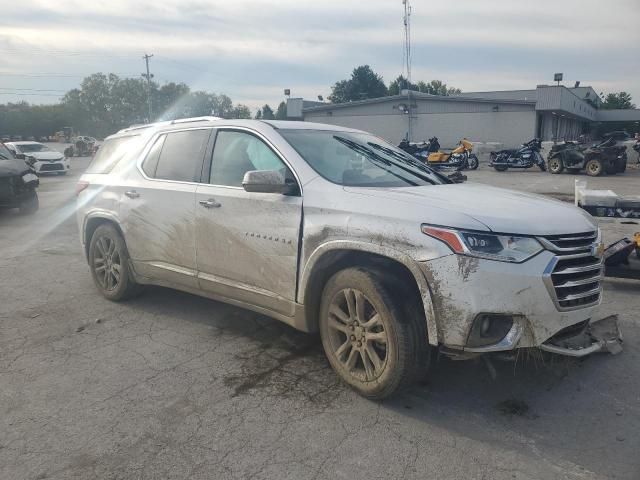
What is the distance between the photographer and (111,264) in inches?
212

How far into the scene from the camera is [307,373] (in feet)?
12.7

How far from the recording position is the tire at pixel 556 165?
2236 centimetres

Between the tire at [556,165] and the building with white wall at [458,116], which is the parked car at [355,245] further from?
the building with white wall at [458,116]

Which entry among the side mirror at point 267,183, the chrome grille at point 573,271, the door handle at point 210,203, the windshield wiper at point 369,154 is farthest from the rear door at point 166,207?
the chrome grille at point 573,271

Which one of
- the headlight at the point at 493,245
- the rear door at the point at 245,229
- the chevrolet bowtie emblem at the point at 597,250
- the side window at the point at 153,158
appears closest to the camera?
the headlight at the point at 493,245

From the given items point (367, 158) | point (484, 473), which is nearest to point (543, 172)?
point (367, 158)

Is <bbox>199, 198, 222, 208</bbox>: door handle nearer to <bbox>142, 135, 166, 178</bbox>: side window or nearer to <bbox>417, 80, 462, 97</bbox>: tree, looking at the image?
<bbox>142, 135, 166, 178</bbox>: side window

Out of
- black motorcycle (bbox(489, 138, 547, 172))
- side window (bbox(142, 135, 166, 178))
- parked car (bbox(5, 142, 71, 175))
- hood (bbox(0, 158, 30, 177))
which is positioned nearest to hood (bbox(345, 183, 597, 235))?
side window (bbox(142, 135, 166, 178))

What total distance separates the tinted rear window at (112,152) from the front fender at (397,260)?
2752 mm

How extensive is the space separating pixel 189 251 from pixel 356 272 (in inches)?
69.8

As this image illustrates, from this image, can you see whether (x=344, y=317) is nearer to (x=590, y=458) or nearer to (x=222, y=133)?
(x=590, y=458)

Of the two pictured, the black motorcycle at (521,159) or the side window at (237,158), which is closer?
the side window at (237,158)

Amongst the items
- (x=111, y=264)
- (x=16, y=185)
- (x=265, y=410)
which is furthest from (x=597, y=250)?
(x=16, y=185)

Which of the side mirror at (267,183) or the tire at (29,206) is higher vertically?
the side mirror at (267,183)
